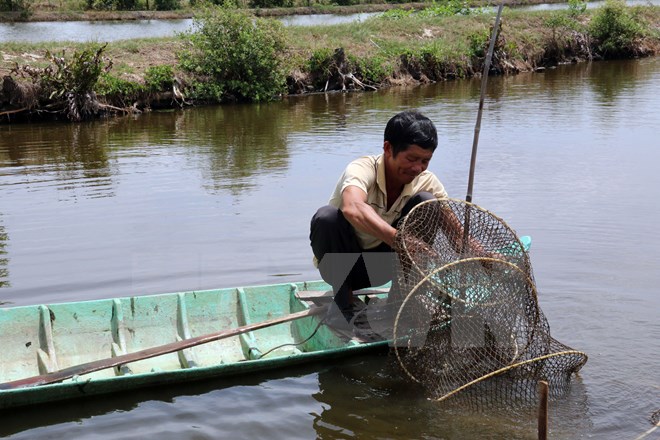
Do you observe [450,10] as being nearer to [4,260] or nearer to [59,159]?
[59,159]

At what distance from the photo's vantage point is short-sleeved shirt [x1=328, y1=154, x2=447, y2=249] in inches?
170

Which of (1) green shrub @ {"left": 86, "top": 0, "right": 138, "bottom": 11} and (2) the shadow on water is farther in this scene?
(1) green shrub @ {"left": 86, "top": 0, "right": 138, "bottom": 11}

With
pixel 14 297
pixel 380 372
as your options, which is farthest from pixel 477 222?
pixel 14 297

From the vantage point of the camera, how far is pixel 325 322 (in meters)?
4.73

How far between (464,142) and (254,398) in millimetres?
8309

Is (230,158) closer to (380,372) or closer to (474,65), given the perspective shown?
(380,372)

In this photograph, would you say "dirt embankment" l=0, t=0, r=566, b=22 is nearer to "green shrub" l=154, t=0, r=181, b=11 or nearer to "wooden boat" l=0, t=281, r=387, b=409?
"green shrub" l=154, t=0, r=181, b=11

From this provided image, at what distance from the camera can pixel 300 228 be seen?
Answer: 7.59 meters

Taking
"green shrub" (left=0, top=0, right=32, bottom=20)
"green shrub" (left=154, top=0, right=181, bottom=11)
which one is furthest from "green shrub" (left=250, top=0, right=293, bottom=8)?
"green shrub" (left=0, top=0, right=32, bottom=20)

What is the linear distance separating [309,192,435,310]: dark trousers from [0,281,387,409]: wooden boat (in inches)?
9.5

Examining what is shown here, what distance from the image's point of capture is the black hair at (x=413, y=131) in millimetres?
Result: 4020

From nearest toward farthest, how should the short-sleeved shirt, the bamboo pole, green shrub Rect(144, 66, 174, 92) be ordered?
1. the bamboo pole
2. the short-sleeved shirt
3. green shrub Rect(144, 66, 174, 92)

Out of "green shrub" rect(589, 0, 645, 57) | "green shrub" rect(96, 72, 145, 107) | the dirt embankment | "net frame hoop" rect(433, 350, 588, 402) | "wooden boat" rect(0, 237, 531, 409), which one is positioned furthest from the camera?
the dirt embankment

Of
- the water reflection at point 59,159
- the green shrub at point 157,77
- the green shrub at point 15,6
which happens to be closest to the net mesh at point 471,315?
the water reflection at point 59,159
